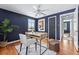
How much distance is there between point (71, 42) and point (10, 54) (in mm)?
1336

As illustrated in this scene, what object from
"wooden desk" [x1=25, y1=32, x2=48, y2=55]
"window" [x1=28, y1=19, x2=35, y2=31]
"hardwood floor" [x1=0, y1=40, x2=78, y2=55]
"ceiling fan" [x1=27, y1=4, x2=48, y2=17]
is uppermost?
"ceiling fan" [x1=27, y1=4, x2=48, y2=17]

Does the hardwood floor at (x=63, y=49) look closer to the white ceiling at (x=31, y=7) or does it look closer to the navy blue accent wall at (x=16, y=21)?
the navy blue accent wall at (x=16, y=21)

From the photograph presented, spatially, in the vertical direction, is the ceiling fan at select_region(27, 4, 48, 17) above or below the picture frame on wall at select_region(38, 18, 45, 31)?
above

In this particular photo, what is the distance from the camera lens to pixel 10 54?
2.02m

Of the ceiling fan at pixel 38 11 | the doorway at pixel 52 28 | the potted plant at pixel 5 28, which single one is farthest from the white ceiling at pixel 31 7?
the potted plant at pixel 5 28

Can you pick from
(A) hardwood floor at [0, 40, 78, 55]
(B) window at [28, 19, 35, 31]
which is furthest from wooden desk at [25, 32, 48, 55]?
(A) hardwood floor at [0, 40, 78, 55]

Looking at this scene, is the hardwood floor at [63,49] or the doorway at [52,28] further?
the doorway at [52,28]

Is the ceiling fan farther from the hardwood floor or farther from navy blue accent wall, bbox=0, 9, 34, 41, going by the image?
the hardwood floor

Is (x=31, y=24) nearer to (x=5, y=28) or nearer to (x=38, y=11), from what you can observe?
(x=38, y=11)

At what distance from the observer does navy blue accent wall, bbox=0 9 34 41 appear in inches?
78.3

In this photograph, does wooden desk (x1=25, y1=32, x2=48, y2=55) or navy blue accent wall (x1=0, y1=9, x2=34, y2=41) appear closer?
navy blue accent wall (x1=0, y1=9, x2=34, y2=41)

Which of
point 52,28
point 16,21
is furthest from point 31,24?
point 52,28

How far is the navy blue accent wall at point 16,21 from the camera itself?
1.99m
